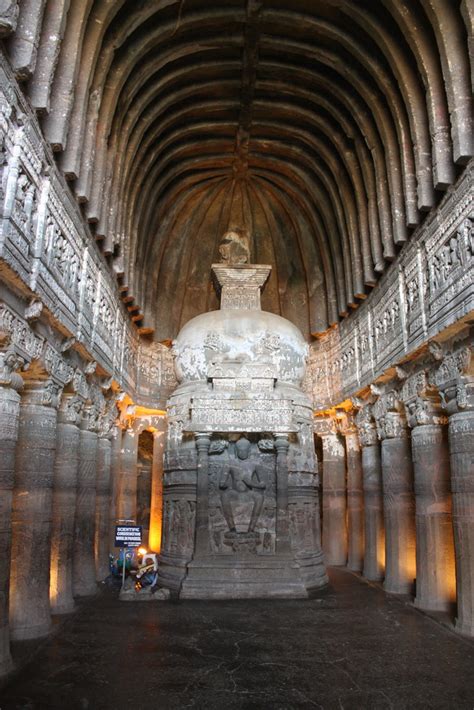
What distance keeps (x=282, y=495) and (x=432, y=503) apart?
293 centimetres

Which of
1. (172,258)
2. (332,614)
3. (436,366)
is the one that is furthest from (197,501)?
(172,258)

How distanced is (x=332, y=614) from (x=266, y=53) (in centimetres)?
1229

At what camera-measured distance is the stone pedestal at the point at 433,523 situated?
1018 centimetres

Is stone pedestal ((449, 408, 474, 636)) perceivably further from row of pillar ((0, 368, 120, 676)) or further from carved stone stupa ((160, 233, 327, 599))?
row of pillar ((0, 368, 120, 676))

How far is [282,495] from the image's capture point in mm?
11602

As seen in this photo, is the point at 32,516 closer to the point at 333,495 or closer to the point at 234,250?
the point at 234,250

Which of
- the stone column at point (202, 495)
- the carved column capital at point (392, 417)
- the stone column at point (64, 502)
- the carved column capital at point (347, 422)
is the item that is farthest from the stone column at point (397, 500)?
the stone column at point (64, 502)

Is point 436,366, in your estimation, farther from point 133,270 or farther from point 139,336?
point 139,336

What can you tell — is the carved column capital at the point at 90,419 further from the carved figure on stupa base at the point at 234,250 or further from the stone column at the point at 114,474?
the carved figure on stupa base at the point at 234,250

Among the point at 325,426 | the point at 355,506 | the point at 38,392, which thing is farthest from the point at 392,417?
the point at 38,392

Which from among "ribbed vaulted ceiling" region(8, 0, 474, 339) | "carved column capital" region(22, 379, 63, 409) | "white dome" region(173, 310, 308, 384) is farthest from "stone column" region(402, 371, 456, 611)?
"carved column capital" region(22, 379, 63, 409)

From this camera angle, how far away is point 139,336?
17406mm

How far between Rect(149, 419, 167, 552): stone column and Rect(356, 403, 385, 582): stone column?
602 cm

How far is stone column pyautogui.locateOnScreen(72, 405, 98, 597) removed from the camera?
1099 cm
